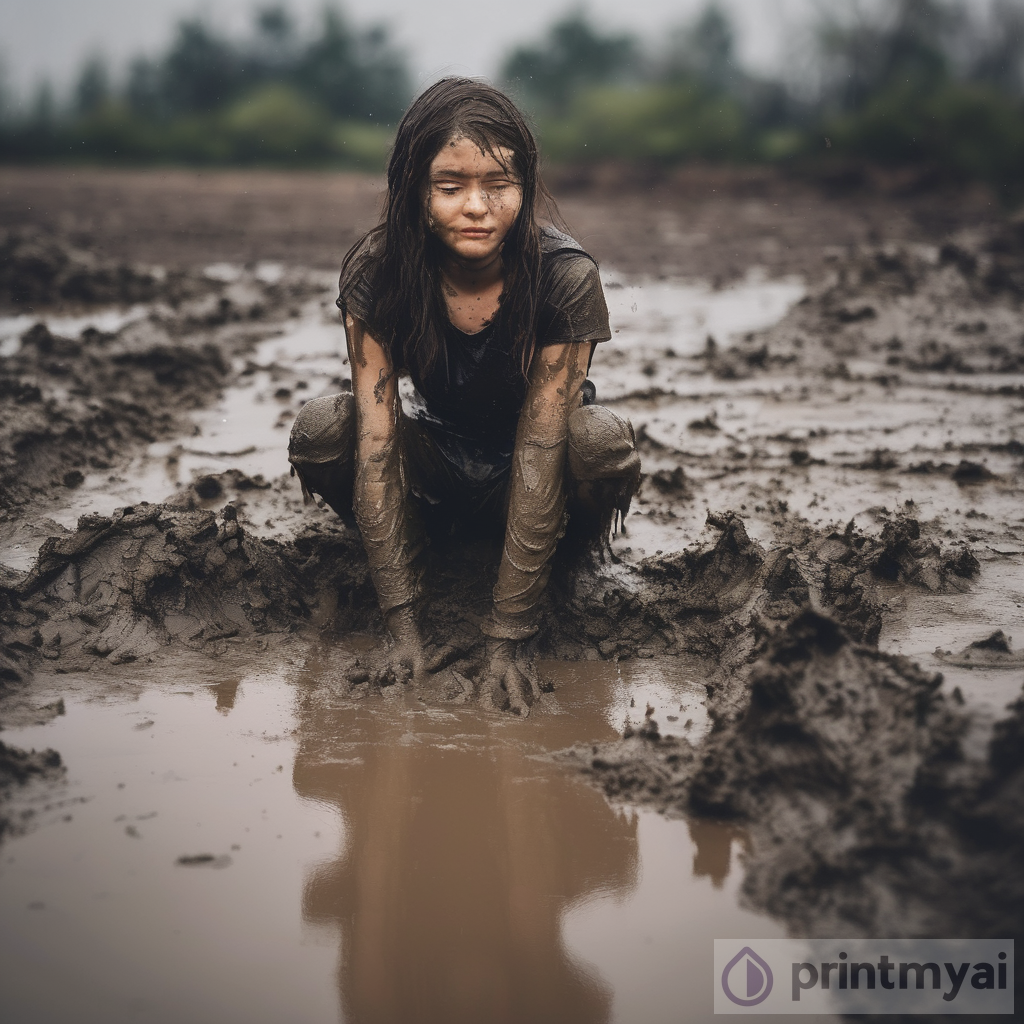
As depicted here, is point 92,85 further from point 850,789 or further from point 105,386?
point 850,789

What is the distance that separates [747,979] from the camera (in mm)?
1774

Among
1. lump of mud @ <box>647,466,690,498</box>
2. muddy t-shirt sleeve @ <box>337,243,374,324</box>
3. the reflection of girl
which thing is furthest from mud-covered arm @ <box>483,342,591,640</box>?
lump of mud @ <box>647,466,690,498</box>

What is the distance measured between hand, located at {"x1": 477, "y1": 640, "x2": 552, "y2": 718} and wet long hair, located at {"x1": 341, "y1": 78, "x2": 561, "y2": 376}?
717 mm

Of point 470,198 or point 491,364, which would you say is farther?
point 491,364

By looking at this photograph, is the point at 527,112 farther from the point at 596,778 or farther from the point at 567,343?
the point at 596,778

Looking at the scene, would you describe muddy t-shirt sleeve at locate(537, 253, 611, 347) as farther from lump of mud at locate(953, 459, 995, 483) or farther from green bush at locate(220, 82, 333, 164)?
green bush at locate(220, 82, 333, 164)

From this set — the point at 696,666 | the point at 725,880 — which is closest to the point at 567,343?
the point at 696,666

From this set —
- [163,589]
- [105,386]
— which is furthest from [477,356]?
[105,386]

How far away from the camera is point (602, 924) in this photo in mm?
1912

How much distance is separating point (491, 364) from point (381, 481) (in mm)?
417

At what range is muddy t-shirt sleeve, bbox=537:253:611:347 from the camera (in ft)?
8.77

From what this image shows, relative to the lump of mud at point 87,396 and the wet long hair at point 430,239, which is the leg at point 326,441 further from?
the lump of mud at point 87,396

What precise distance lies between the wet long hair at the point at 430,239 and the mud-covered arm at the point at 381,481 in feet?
0.22

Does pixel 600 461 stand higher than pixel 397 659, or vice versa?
pixel 600 461
